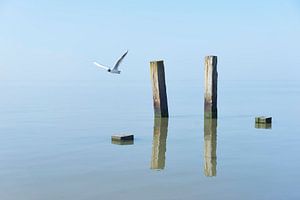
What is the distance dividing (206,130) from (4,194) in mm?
8992

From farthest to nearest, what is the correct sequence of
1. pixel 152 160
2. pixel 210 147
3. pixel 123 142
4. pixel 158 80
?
1. pixel 158 80
2. pixel 123 142
3. pixel 210 147
4. pixel 152 160

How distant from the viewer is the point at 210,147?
43.7 feet

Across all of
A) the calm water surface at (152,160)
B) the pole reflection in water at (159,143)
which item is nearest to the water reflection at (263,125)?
the calm water surface at (152,160)

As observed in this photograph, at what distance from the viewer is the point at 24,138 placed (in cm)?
1543

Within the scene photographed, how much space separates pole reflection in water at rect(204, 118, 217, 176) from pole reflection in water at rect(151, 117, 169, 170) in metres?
0.92

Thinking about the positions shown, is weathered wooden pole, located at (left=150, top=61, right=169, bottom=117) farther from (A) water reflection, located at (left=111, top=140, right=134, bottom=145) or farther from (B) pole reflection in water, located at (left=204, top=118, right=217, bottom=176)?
(A) water reflection, located at (left=111, top=140, right=134, bottom=145)

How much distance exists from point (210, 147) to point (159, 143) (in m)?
1.47

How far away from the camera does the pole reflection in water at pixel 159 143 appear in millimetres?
11234

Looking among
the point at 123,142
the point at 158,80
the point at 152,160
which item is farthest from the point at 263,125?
the point at 152,160

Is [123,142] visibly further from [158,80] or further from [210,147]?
[158,80]

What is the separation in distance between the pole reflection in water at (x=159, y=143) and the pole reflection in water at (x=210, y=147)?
36.2 inches

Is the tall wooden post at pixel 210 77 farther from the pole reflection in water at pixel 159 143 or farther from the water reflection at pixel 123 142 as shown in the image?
the water reflection at pixel 123 142

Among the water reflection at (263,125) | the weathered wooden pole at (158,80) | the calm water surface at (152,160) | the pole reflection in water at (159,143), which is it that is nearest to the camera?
the calm water surface at (152,160)

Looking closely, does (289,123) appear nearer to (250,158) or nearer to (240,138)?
(240,138)
